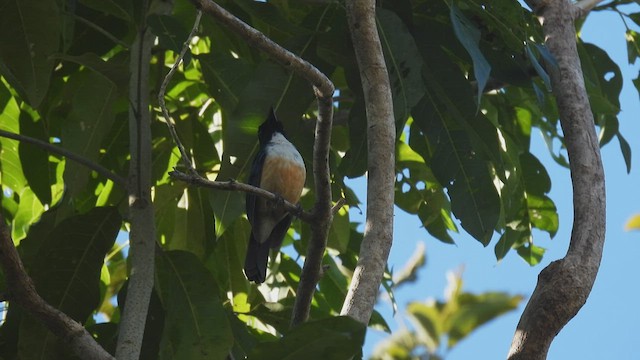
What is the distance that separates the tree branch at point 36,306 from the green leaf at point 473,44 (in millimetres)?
1447

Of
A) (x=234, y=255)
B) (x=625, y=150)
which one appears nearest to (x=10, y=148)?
(x=234, y=255)

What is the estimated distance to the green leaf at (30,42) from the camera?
3.84 meters

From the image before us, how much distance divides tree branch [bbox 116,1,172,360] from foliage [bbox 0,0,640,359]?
10 centimetres

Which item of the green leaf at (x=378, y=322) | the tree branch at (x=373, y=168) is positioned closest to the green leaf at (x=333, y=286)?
the green leaf at (x=378, y=322)

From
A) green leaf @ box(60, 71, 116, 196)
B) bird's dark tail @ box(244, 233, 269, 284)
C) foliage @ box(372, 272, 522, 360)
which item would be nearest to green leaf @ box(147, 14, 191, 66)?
green leaf @ box(60, 71, 116, 196)

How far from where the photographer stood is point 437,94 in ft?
13.0

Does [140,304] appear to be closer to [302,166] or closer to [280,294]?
[302,166]

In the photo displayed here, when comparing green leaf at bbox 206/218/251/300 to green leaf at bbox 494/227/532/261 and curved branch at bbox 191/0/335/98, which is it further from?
curved branch at bbox 191/0/335/98

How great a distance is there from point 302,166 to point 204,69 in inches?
24.3

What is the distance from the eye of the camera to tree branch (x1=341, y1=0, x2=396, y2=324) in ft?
8.32

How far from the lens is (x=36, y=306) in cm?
266

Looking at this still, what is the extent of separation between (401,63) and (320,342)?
1.53m

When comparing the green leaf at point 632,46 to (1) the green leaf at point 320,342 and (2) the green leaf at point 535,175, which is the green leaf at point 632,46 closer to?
(2) the green leaf at point 535,175

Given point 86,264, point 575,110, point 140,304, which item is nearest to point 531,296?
point 575,110
